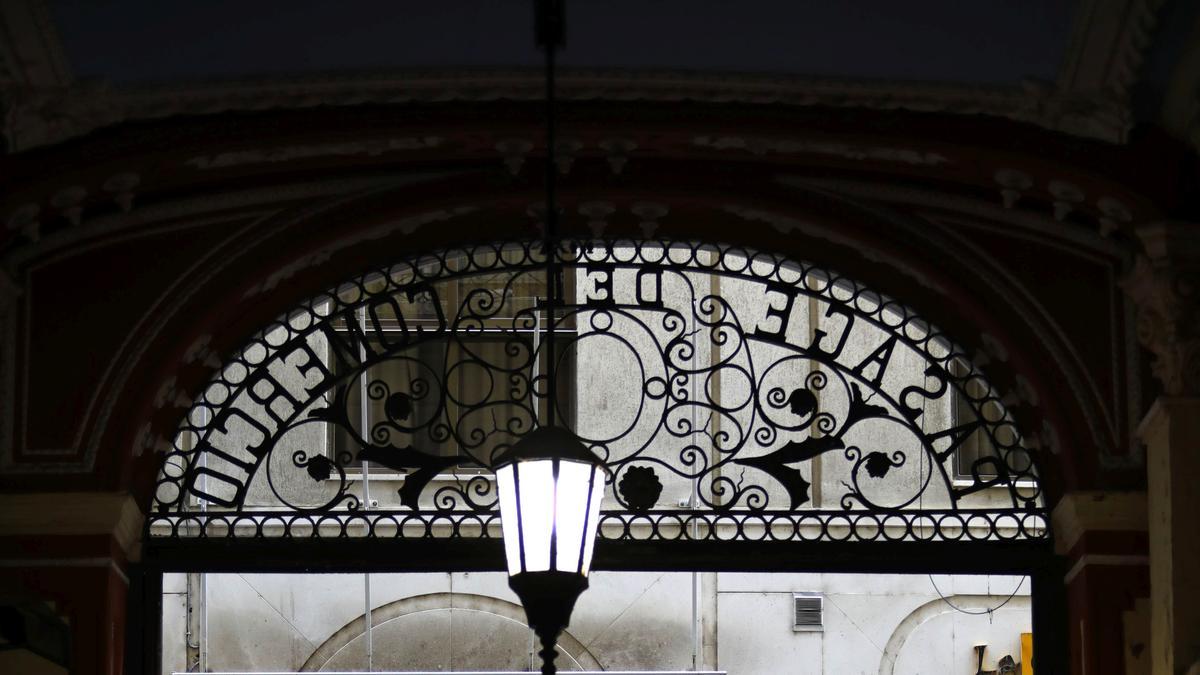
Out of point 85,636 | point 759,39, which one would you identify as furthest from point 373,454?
point 759,39

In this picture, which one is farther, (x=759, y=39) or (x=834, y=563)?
(x=834, y=563)

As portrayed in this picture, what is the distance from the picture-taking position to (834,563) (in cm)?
711

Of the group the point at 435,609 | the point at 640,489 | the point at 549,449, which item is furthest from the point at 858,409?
the point at 435,609

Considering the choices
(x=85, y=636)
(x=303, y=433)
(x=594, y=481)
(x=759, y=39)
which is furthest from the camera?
(x=303, y=433)

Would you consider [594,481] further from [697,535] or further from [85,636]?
[697,535]

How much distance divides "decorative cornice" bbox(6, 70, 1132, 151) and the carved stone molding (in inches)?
13.5

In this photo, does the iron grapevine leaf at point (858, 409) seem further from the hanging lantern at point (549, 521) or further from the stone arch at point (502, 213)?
the hanging lantern at point (549, 521)

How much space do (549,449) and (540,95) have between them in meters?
1.61

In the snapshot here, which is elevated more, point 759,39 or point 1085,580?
point 759,39

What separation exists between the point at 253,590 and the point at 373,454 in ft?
20.1

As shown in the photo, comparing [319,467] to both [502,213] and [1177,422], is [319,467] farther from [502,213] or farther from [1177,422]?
[1177,422]

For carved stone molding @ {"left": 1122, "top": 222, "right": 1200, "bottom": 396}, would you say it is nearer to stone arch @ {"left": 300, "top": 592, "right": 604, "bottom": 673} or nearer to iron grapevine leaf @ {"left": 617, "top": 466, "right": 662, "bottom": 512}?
iron grapevine leaf @ {"left": 617, "top": 466, "right": 662, "bottom": 512}

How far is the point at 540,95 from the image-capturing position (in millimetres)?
6273

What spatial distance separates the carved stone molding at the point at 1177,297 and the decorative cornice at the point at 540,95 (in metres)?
0.34
